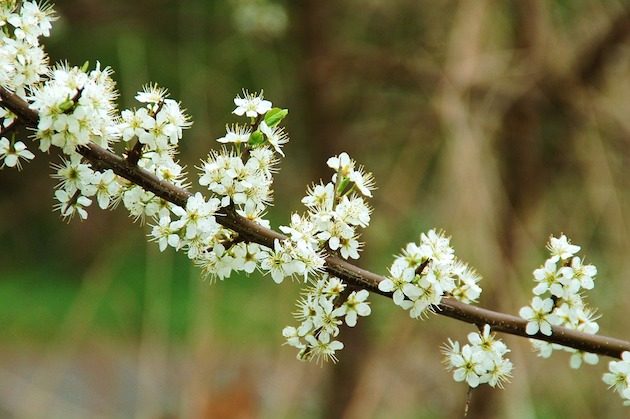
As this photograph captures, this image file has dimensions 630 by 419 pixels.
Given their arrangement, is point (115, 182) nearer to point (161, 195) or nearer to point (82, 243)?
point (161, 195)

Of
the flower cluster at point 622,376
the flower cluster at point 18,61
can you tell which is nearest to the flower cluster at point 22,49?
the flower cluster at point 18,61

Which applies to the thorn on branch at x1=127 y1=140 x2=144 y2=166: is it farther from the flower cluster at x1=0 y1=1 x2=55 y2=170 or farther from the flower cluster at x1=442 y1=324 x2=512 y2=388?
the flower cluster at x1=442 y1=324 x2=512 y2=388

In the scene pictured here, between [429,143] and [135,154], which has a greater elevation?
[429,143]

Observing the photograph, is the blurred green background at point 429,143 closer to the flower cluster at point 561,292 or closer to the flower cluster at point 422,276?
the flower cluster at point 561,292

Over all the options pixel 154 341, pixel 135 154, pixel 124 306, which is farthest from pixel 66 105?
pixel 124 306

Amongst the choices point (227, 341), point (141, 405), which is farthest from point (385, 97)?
point (227, 341)

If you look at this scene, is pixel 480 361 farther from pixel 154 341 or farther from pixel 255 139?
pixel 154 341
